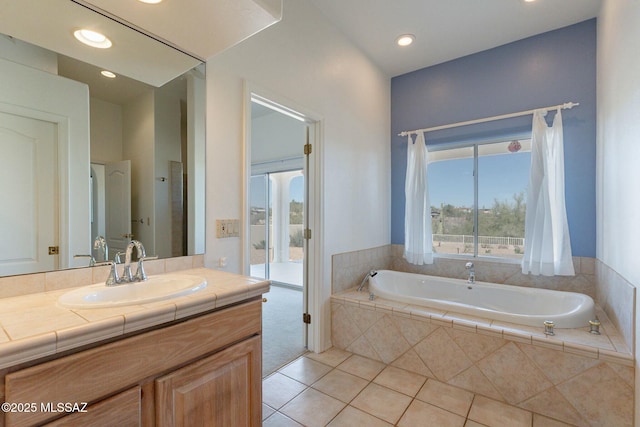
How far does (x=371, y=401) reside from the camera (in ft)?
6.11

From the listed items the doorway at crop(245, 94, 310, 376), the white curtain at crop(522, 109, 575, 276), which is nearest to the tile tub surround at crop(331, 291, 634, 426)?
the white curtain at crop(522, 109, 575, 276)

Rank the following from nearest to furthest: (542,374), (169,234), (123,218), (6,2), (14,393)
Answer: (14,393) → (6,2) → (123,218) → (169,234) → (542,374)

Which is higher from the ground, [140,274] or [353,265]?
[140,274]

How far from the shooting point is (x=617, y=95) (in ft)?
6.07

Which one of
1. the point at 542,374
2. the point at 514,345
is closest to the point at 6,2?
the point at 514,345

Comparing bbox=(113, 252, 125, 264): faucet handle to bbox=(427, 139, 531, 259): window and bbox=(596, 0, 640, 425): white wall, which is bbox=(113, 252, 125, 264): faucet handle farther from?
bbox=(427, 139, 531, 259): window

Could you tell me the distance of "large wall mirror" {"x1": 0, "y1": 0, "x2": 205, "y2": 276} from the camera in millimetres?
1117

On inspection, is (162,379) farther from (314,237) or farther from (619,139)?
(619,139)

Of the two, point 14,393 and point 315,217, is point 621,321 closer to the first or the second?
point 315,217

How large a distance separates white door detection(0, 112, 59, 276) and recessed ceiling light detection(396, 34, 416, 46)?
273 centimetres

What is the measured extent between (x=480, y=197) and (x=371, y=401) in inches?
91.3

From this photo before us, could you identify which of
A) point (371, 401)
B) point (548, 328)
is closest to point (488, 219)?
point (548, 328)

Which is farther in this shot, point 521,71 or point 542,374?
point 521,71

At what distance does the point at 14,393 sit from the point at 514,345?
2.28m
